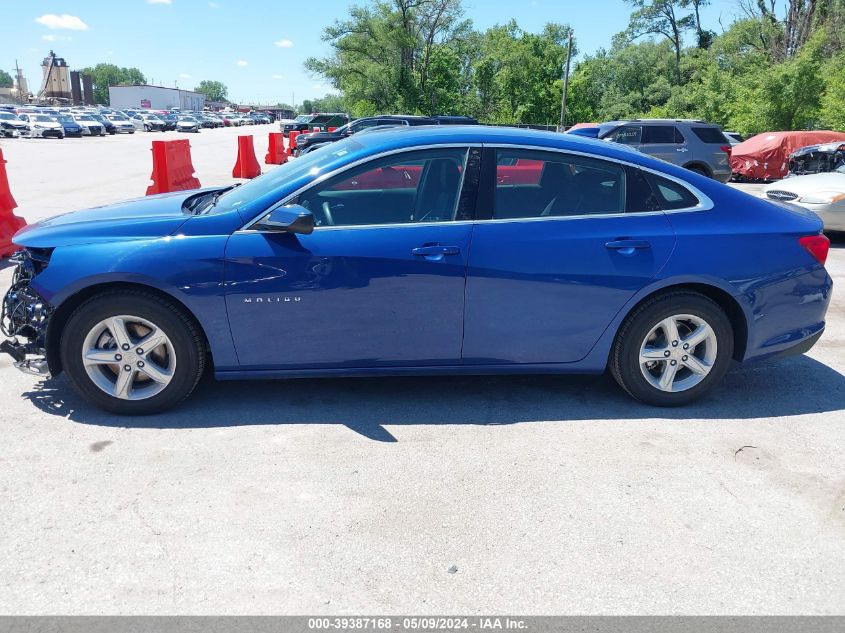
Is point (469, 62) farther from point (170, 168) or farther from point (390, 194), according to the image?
point (390, 194)

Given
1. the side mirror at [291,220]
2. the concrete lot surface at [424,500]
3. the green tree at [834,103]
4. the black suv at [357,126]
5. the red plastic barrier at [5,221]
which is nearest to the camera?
the concrete lot surface at [424,500]

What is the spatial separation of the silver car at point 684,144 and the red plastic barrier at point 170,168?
30.6 feet

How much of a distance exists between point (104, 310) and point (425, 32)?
1730 inches

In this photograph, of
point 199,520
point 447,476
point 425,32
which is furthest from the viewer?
point 425,32

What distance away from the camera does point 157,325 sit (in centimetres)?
399

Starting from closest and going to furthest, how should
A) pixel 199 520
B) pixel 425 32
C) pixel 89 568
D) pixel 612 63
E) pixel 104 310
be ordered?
pixel 89 568
pixel 199 520
pixel 104 310
pixel 425 32
pixel 612 63

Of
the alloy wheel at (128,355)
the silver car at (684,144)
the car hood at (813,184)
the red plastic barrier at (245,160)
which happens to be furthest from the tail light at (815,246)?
the red plastic barrier at (245,160)

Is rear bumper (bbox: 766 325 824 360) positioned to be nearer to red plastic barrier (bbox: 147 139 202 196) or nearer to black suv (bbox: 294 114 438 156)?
red plastic barrier (bbox: 147 139 202 196)

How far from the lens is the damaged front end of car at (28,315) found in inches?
159

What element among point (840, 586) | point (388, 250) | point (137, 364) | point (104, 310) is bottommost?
point (840, 586)

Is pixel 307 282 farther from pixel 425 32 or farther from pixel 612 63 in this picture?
pixel 612 63

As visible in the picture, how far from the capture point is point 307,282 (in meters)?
3.97

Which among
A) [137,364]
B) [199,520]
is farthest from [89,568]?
[137,364]

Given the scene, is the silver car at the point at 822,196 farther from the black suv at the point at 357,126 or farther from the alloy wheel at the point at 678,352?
the black suv at the point at 357,126
